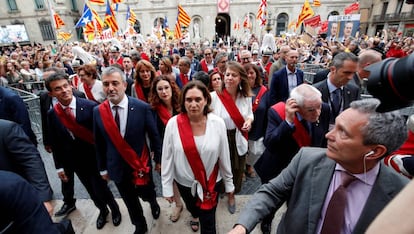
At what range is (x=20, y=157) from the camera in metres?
1.67

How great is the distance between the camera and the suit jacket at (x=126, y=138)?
2.25m

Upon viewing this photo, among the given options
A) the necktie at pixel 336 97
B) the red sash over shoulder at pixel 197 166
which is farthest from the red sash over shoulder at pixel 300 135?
the necktie at pixel 336 97

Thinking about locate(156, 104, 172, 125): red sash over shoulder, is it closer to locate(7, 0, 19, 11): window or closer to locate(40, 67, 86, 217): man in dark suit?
locate(40, 67, 86, 217): man in dark suit

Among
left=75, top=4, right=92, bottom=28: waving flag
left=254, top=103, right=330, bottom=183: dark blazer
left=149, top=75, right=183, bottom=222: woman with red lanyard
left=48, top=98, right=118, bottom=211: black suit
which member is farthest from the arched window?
left=48, top=98, right=118, bottom=211: black suit

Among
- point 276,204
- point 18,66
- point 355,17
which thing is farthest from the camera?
point 355,17

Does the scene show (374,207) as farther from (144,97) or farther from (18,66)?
(18,66)

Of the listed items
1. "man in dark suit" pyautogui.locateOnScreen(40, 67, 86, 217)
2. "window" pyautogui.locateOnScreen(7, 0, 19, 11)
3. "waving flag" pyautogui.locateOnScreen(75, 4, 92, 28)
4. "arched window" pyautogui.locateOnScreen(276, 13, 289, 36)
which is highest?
"window" pyautogui.locateOnScreen(7, 0, 19, 11)

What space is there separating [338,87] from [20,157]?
3319 mm

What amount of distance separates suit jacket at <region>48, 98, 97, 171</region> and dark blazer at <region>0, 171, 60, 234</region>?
1.19 metres

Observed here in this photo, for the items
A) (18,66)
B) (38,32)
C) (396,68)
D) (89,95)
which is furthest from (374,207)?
(38,32)

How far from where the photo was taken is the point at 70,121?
2344mm

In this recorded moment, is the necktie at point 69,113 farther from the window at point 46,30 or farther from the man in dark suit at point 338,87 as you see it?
the window at point 46,30

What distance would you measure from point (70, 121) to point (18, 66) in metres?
8.52

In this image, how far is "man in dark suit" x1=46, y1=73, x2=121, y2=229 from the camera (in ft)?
7.56
